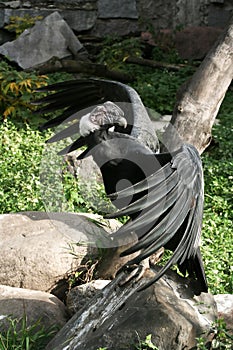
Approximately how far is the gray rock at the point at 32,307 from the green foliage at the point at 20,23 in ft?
20.8

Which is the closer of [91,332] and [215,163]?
[91,332]

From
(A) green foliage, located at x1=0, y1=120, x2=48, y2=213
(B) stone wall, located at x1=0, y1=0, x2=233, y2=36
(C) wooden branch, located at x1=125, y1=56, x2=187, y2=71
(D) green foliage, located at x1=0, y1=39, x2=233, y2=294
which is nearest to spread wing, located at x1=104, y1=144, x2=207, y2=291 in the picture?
(D) green foliage, located at x1=0, y1=39, x2=233, y2=294

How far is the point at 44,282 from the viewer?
455 cm

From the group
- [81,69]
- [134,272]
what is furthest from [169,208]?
[81,69]

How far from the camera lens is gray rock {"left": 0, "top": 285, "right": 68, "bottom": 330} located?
4.09 metres

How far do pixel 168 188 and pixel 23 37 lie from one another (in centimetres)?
711

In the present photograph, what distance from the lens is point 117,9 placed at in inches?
419

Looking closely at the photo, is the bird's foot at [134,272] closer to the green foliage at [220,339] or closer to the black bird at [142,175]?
the black bird at [142,175]

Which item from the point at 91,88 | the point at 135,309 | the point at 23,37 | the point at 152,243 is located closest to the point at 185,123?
the point at 91,88

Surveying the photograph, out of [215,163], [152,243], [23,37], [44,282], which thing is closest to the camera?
[152,243]

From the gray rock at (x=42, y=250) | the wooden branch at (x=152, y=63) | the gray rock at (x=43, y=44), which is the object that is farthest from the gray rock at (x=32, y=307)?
the wooden branch at (x=152, y=63)

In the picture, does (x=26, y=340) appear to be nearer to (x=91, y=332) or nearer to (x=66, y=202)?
(x=91, y=332)

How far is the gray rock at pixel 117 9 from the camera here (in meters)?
10.6

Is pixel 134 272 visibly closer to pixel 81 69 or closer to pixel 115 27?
pixel 81 69
